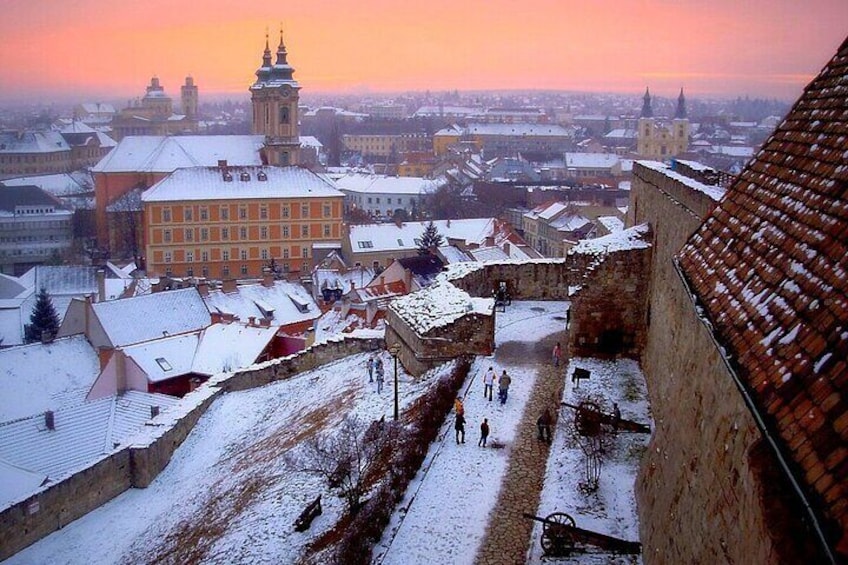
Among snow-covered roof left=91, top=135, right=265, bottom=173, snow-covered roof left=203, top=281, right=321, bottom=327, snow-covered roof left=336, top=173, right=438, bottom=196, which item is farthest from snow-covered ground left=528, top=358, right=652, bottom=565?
snow-covered roof left=336, top=173, right=438, bottom=196

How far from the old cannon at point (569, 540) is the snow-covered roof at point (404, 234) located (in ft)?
141

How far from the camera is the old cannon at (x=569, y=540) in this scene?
9828mm

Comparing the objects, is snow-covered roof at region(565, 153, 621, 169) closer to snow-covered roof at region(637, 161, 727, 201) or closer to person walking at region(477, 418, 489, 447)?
snow-covered roof at region(637, 161, 727, 201)

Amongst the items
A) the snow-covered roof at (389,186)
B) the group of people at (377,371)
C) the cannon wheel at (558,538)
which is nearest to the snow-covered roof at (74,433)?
the group of people at (377,371)

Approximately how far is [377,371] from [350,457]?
485cm

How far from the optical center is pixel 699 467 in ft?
20.8

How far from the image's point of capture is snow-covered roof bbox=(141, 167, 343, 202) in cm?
5522

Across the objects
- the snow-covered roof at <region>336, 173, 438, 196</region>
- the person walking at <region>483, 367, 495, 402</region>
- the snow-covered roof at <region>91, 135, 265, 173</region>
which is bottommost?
the snow-covered roof at <region>336, 173, 438, 196</region>

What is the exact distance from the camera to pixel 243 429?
19234 millimetres

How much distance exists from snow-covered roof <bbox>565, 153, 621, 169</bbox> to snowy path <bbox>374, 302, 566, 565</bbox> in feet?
290

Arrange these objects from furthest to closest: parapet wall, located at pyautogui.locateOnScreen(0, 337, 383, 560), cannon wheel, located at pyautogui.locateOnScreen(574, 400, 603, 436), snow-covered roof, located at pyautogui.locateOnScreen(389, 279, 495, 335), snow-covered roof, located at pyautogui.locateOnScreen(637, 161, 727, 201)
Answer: snow-covered roof, located at pyautogui.locateOnScreen(389, 279, 495, 335)
parapet wall, located at pyautogui.locateOnScreen(0, 337, 383, 560)
cannon wheel, located at pyautogui.locateOnScreen(574, 400, 603, 436)
snow-covered roof, located at pyautogui.locateOnScreen(637, 161, 727, 201)

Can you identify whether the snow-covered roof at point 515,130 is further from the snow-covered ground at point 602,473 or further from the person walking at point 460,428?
the person walking at point 460,428

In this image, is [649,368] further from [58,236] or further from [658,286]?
[58,236]

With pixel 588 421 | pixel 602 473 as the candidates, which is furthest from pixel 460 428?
pixel 602 473
